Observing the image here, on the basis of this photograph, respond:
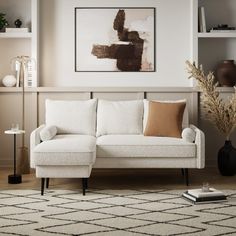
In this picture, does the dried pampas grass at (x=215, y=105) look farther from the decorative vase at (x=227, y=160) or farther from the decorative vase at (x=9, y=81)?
the decorative vase at (x=9, y=81)

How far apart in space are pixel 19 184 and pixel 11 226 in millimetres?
1561

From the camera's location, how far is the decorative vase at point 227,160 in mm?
5555

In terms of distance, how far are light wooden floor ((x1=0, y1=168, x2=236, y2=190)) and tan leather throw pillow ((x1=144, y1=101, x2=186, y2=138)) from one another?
501mm

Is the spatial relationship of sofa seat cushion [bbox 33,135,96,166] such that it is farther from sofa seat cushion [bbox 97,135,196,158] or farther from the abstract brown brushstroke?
the abstract brown brushstroke

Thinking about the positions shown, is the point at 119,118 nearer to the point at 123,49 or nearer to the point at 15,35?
the point at 123,49

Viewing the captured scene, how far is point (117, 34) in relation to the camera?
242 inches

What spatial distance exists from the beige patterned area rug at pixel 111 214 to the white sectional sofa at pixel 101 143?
Result: 11.3 inches

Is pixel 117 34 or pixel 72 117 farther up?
pixel 117 34

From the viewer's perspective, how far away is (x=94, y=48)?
6.15 meters

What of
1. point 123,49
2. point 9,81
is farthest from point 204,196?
point 9,81

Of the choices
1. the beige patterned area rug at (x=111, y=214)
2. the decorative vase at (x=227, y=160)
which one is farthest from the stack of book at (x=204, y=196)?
the decorative vase at (x=227, y=160)

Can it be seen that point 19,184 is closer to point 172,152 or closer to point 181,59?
point 172,152

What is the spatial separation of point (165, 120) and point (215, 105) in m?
0.66

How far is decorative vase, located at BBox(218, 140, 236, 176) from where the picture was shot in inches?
219
